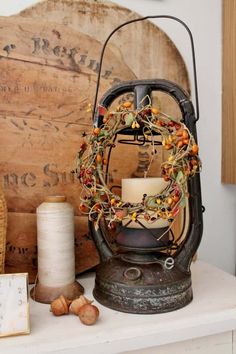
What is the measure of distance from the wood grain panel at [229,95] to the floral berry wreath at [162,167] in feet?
1.41

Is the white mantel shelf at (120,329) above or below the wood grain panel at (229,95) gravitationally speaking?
below

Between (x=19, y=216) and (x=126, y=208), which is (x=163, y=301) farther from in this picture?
(x=19, y=216)

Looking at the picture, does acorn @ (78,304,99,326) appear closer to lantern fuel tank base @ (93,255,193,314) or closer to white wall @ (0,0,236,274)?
lantern fuel tank base @ (93,255,193,314)

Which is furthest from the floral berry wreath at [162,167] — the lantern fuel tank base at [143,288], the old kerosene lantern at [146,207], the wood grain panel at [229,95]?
the wood grain panel at [229,95]

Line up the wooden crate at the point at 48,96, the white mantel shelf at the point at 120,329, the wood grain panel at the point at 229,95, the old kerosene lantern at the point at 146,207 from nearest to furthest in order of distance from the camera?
the white mantel shelf at the point at 120,329
the old kerosene lantern at the point at 146,207
the wooden crate at the point at 48,96
the wood grain panel at the point at 229,95

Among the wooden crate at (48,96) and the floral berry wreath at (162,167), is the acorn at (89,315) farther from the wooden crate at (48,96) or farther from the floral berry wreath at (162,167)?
the wooden crate at (48,96)

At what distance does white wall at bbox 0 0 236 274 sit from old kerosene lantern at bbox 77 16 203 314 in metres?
0.42

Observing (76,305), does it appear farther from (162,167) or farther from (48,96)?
(48,96)

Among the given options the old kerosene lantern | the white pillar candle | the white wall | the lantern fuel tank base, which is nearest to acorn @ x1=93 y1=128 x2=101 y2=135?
the old kerosene lantern

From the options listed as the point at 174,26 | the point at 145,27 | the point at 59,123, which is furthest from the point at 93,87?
the point at 174,26

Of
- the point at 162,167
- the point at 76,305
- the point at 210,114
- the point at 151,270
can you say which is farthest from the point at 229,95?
the point at 76,305

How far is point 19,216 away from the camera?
828 millimetres

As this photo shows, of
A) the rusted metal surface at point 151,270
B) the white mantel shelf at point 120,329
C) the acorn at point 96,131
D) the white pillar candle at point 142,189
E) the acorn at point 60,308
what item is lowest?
the white mantel shelf at point 120,329

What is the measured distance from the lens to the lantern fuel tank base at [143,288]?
0.65m
